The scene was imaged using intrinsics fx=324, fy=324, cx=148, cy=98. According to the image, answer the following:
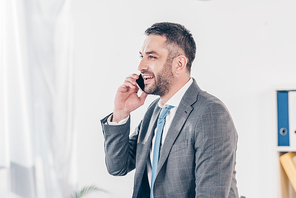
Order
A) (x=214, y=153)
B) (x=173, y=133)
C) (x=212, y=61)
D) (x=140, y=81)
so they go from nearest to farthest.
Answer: (x=214, y=153), (x=173, y=133), (x=140, y=81), (x=212, y=61)

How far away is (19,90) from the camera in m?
1.41

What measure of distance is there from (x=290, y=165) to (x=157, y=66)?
3.39ft

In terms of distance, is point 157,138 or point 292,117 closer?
point 157,138

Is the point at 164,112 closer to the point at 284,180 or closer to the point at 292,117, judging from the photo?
the point at 292,117

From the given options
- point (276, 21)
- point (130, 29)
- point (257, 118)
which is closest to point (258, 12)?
point (276, 21)

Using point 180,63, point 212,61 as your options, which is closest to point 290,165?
point 212,61

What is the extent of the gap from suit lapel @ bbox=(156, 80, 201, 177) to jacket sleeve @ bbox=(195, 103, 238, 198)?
92mm

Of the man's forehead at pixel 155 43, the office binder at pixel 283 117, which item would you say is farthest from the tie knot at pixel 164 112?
the office binder at pixel 283 117

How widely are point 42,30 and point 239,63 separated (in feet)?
4.28

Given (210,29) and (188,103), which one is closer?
(188,103)

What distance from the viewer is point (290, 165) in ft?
6.23

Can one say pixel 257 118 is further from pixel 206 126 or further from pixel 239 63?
pixel 206 126

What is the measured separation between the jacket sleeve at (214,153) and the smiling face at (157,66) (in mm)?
268

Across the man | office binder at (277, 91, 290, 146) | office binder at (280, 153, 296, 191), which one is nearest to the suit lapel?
the man
